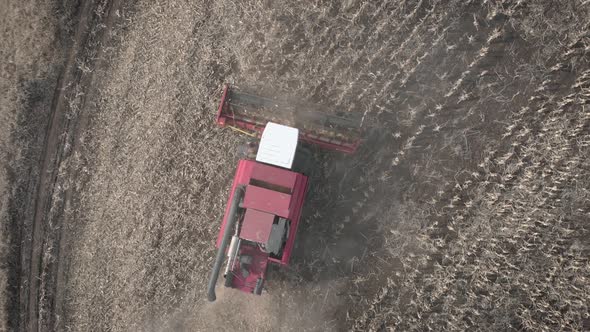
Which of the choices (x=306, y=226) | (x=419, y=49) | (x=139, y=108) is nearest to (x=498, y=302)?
(x=306, y=226)

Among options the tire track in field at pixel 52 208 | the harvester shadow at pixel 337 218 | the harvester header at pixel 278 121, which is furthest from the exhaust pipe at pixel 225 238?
the tire track in field at pixel 52 208

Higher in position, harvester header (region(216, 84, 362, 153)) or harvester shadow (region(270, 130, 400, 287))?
harvester header (region(216, 84, 362, 153))

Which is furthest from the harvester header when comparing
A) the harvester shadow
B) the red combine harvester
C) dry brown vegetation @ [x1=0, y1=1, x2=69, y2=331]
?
dry brown vegetation @ [x1=0, y1=1, x2=69, y2=331]

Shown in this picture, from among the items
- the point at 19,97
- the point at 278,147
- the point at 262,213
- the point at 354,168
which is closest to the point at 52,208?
the point at 19,97

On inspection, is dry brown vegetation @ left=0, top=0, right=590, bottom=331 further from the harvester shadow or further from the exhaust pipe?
the exhaust pipe

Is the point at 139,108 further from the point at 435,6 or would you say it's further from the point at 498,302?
the point at 498,302

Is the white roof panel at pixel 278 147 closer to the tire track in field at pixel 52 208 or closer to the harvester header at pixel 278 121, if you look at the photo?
the harvester header at pixel 278 121

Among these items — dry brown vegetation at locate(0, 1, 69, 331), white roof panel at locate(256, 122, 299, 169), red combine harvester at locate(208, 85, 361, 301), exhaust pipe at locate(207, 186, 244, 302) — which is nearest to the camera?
exhaust pipe at locate(207, 186, 244, 302)
